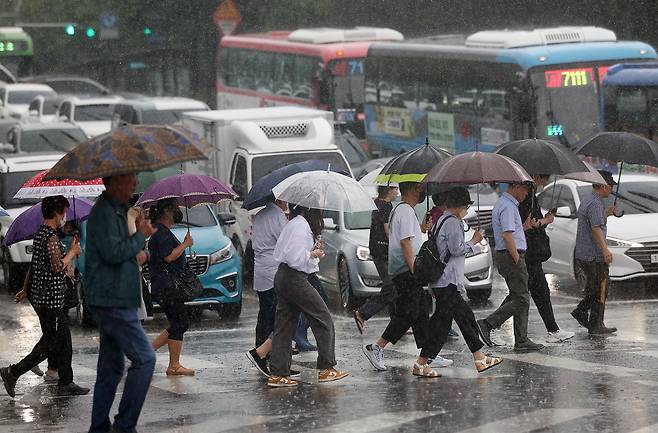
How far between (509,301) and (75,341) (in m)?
4.77

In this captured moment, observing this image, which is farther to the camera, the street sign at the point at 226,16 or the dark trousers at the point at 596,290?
the street sign at the point at 226,16

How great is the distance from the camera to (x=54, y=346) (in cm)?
1223

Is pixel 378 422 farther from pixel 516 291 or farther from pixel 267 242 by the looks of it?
pixel 516 291

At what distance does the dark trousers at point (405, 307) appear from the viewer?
12945 mm

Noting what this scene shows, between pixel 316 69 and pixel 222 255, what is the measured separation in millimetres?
19593

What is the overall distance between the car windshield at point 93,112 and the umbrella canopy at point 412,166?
87.7 feet

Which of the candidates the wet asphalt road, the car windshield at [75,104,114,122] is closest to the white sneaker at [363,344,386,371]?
the wet asphalt road

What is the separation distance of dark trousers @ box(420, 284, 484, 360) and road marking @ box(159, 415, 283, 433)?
198cm

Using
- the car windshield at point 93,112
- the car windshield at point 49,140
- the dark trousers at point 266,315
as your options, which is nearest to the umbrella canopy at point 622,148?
the dark trousers at point 266,315

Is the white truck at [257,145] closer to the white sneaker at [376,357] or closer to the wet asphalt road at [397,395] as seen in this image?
the wet asphalt road at [397,395]

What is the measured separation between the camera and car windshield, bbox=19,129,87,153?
3091 cm

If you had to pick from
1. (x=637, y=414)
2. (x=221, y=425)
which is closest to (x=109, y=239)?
(x=221, y=425)

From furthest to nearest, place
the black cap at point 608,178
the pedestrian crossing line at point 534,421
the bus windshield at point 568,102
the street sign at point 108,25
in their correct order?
the street sign at point 108,25, the bus windshield at point 568,102, the black cap at point 608,178, the pedestrian crossing line at point 534,421

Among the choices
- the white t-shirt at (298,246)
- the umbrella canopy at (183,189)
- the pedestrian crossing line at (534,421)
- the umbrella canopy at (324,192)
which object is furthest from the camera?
the umbrella canopy at (183,189)
